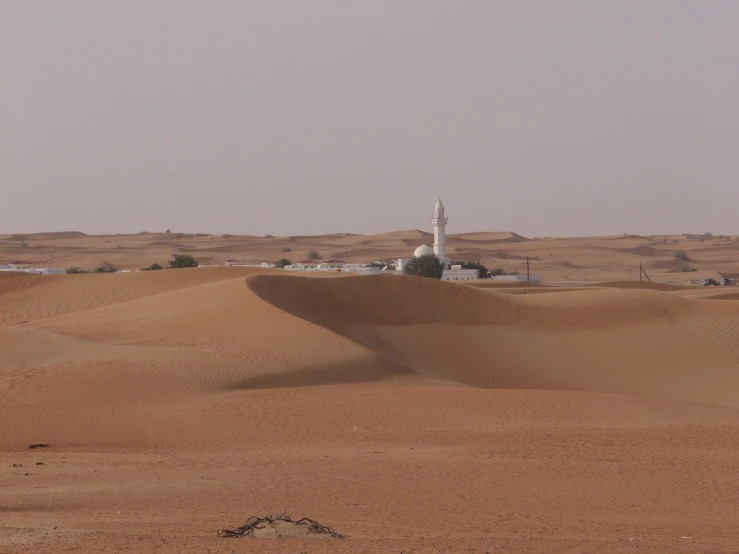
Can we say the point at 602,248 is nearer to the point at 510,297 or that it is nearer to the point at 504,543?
the point at 510,297

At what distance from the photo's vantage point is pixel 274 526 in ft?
31.0

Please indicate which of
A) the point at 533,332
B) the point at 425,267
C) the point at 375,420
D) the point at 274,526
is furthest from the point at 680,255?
the point at 274,526

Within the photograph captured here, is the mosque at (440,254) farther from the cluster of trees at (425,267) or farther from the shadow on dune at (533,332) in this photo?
the shadow on dune at (533,332)

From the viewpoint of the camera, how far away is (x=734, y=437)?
55.6ft

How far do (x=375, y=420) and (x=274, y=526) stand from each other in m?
9.23

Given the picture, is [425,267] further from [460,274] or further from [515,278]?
[515,278]

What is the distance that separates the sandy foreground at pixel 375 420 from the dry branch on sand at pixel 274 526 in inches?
7.1

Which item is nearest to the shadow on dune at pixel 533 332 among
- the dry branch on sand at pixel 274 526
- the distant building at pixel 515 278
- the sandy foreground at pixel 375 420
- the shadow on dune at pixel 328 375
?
the sandy foreground at pixel 375 420

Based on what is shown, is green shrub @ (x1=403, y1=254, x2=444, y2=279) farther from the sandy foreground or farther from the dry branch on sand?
the dry branch on sand

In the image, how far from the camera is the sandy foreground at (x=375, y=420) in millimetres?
10539

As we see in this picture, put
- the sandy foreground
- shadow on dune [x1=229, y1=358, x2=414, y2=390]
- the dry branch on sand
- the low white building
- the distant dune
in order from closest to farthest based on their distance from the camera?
the dry branch on sand → the sandy foreground → shadow on dune [x1=229, y1=358, x2=414, y2=390] → the low white building → the distant dune

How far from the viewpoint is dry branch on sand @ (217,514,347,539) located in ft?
30.1

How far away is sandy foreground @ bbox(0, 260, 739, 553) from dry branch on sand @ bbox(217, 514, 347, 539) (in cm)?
18

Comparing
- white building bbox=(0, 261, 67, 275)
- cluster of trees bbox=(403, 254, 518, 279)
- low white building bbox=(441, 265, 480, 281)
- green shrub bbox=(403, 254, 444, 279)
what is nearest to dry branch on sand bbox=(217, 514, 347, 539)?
white building bbox=(0, 261, 67, 275)
